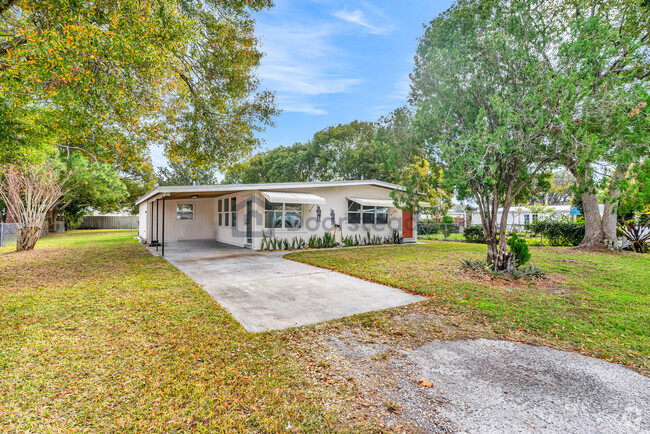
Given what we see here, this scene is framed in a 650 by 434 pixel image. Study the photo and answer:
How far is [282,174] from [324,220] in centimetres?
1647

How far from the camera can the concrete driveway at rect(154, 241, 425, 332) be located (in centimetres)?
445

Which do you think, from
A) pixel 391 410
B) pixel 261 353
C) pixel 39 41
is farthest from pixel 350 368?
pixel 39 41

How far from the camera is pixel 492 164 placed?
6.22m

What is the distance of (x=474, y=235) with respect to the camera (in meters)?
16.6

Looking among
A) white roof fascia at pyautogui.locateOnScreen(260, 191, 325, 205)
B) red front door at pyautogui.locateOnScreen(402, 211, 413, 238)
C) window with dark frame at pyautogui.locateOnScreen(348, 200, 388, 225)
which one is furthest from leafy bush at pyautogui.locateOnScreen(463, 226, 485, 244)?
white roof fascia at pyautogui.locateOnScreen(260, 191, 325, 205)

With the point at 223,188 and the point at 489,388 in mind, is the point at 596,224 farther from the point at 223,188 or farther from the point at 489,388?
the point at 223,188

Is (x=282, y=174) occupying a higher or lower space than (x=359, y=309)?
higher

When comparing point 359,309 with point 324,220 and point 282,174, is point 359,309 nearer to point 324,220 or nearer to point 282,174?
point 324,220

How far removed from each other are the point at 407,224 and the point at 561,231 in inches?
280

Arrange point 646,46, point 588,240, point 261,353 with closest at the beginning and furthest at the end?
1. point 261,353
2. point 646,46
3. point 588,240

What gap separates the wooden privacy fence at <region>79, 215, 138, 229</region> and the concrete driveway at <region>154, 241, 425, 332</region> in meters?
28.0

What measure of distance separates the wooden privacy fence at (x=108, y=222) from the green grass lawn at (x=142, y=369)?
30378 millimetres

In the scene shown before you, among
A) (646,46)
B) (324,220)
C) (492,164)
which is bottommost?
(324,220)

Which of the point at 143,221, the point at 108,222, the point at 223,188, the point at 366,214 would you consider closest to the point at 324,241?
the point at 366,214
